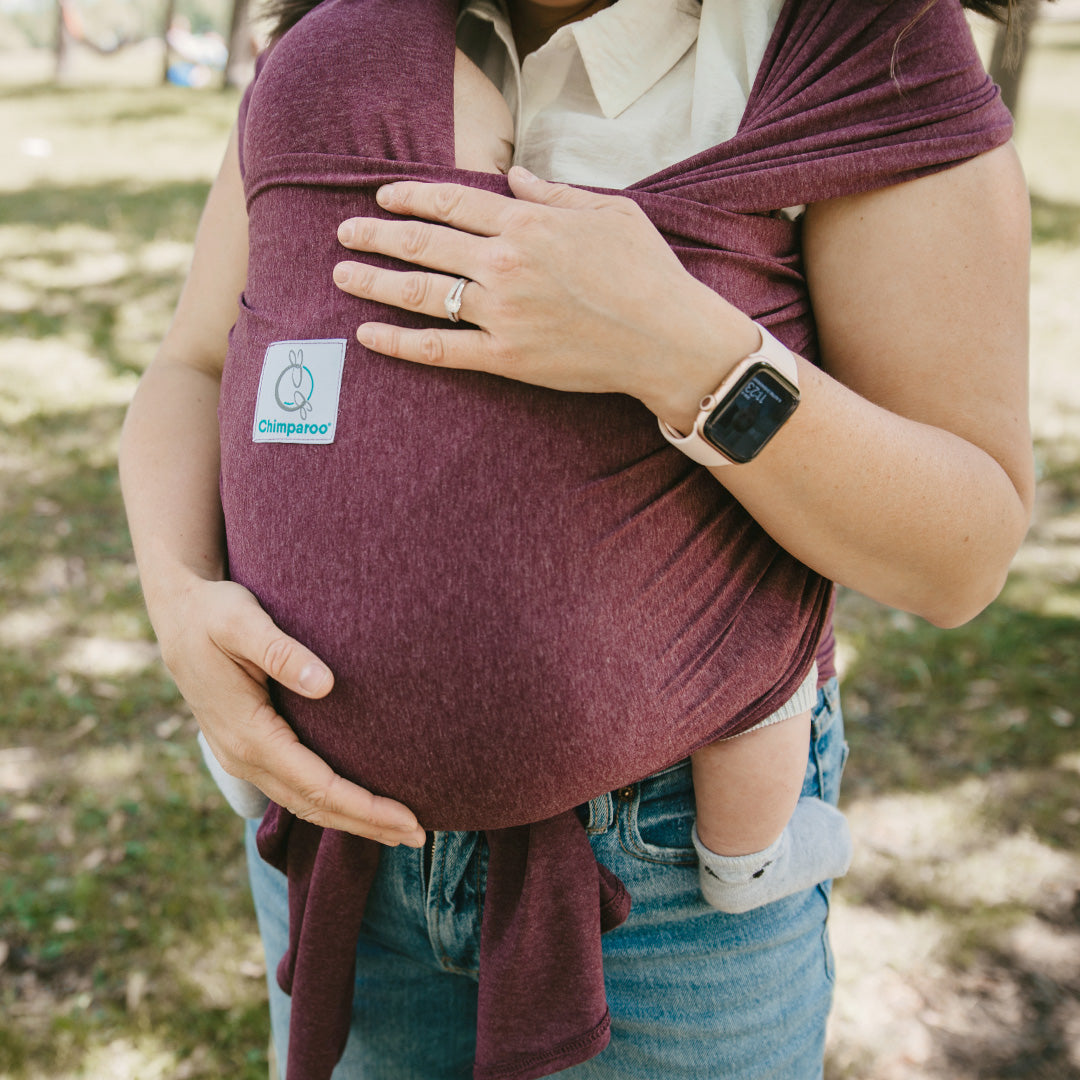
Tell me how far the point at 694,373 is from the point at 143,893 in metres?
2.75

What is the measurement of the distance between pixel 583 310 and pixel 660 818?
701mm

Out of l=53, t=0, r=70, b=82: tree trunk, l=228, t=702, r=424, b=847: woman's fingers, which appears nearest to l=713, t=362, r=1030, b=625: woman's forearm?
l=228, t=702, r=424, b=847: woman's fingers

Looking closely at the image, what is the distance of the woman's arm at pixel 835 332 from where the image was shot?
3.47ft

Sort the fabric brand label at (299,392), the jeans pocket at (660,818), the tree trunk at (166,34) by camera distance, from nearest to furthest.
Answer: the fabric brand label at (299,392)
the jeans pocket at (660,818)
the tree trunk at (166,34)

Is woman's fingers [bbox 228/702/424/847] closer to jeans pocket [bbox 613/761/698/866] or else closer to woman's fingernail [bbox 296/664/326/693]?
woman's fingernail [bbox 296/664/326/693]

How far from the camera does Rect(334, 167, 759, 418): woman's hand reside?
3.45ft

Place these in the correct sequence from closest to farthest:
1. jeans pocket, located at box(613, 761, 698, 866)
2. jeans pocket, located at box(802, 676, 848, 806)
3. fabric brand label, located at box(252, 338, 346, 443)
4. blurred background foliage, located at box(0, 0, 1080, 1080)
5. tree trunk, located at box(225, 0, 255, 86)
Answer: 1. fabric brand label, located at box(252, 338, 346, 443)
2. jeans pocket, located at box(613, 761, 698, 866)
3. jeans pocket, located at box(802, 676, 848, 806)
4. blurred background foliage, located at box(0, 0, 1080, 1080)
5. tree trunk, located at box(225, 0, 255, 86)

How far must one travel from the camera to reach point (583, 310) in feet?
3.46

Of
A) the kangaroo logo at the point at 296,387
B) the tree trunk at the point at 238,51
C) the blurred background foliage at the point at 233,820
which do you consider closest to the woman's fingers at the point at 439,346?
the kangaroo logo at the point at 296,387

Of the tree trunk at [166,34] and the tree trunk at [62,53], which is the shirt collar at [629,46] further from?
the tree trunk at [62,53]

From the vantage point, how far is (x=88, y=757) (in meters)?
3.48

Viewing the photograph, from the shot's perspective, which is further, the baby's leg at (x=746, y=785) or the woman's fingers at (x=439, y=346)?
the baby's leg at (x=746, y=785)

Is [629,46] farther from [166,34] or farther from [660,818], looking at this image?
[166,34]

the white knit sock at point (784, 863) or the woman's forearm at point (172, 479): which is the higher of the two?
the woman's forearm at point (172, 479)
